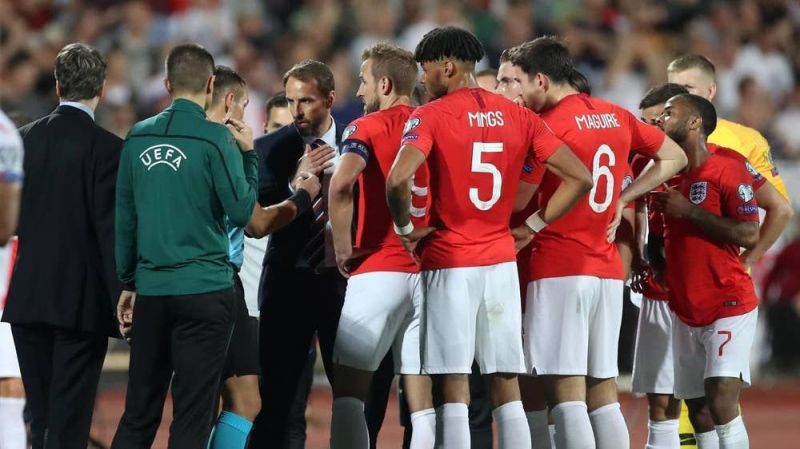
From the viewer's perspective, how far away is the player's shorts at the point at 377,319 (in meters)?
6.85

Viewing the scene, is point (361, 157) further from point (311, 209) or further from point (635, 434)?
point (635, 434)

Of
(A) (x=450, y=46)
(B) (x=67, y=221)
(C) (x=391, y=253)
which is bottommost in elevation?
(C) (x=391, y=253)

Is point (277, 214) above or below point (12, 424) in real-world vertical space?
above

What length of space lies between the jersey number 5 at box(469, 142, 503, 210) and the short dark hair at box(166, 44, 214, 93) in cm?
Result: 136

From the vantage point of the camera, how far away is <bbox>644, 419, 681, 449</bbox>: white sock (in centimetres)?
771

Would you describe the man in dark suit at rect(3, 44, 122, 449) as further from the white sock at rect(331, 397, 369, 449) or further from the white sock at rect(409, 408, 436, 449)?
the white sock at rect(409, 408, 436, 449)

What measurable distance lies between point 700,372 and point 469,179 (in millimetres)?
1979

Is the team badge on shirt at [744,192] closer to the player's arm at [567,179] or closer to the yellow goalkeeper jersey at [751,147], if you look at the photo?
the yellow goalkeeper jersey at [751,147]

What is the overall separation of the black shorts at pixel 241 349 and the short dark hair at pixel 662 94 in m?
2.75

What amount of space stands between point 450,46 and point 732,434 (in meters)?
2.64

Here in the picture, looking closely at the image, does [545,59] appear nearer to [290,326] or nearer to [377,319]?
[377,319]

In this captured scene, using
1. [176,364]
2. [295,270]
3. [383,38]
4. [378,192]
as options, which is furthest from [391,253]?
[383,38]

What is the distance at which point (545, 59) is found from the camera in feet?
23.3

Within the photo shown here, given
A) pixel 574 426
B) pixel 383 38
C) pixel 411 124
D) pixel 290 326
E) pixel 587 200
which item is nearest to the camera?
pixel 411 124
